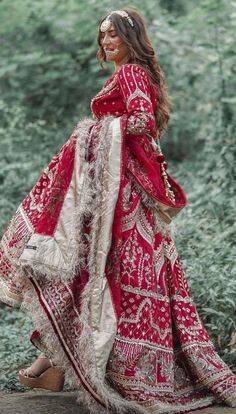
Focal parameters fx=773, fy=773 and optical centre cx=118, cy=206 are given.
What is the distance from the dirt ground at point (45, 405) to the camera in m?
3.85

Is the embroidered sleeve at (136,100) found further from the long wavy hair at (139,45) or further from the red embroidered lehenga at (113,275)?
the long wavy hair at (139,45)

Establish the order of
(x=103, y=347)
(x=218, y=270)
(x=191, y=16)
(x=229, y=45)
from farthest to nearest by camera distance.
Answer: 1. (x=191, y=16)
2. (x=229, y=45)
3. (x=218, y=270)
4. (x=103, y=347)

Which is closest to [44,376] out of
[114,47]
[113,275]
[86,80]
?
[113,275]

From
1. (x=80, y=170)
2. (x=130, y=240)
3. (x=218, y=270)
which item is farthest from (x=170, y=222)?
(x=218, y=270)

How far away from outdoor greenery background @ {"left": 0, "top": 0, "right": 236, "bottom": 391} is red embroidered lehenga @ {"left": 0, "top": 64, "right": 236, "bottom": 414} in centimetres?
345

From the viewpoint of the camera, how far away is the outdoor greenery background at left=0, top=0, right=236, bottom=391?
8375 millimetres

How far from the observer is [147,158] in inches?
153

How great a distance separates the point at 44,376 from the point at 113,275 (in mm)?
699

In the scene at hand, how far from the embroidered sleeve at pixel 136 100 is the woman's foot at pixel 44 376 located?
127 cm

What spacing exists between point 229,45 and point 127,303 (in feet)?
17.6

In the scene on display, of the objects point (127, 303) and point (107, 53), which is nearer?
point (127, 303)

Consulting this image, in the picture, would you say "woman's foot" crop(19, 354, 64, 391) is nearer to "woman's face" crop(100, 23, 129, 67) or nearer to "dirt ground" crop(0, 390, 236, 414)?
"dirt ground" crop(0, 390, 236, 414)

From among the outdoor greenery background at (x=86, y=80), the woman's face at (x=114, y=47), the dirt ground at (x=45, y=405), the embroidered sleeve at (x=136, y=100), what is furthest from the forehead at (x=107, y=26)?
the outdoor greenery background at (x=86, y=80)

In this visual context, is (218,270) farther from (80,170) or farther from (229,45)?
(229,45)
